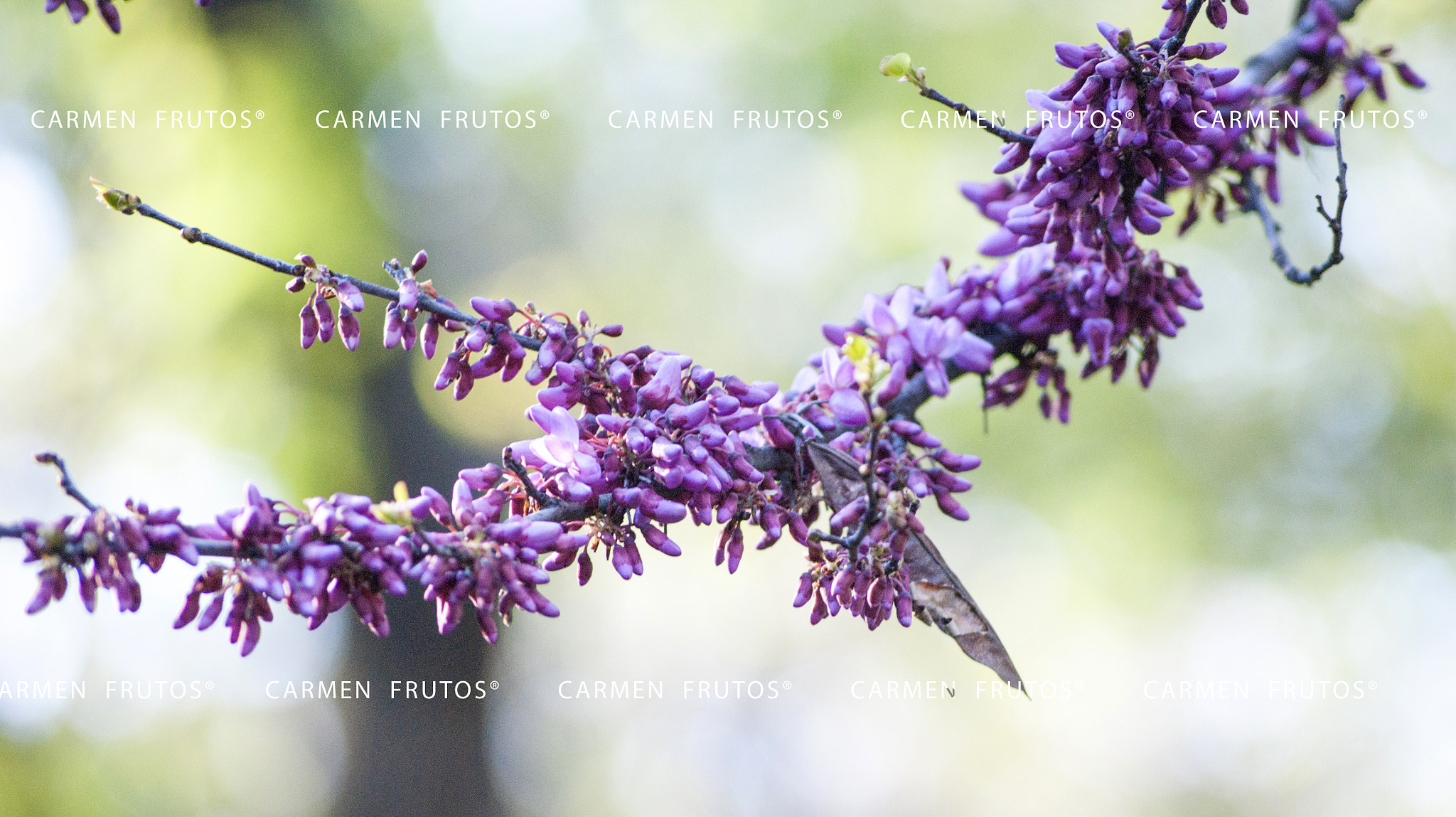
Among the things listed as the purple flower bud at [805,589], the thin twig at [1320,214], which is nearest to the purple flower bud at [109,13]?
the purple flower bud at [805,589]

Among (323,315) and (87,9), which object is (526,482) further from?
(87,9)

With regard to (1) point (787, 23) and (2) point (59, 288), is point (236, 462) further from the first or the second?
(1) point (787, 23)

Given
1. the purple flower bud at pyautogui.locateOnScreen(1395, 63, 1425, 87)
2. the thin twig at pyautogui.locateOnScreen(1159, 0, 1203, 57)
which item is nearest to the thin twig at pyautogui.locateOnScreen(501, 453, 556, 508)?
the thin twig at pyautogui.locateOnScreen(1159, 0, 1203, 57)

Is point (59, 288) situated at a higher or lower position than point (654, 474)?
higher

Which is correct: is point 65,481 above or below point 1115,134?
below

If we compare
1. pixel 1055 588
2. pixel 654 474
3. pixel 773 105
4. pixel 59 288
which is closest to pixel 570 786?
pixel 1055 588

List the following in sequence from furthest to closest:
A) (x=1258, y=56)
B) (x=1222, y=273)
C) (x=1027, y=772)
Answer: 1. (x=1027, y=772)
2. (x=1222, y=273)
3. (x=1258, y=56)

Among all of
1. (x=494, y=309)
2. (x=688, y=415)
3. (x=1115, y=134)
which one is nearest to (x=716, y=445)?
(x=688, y=415)
